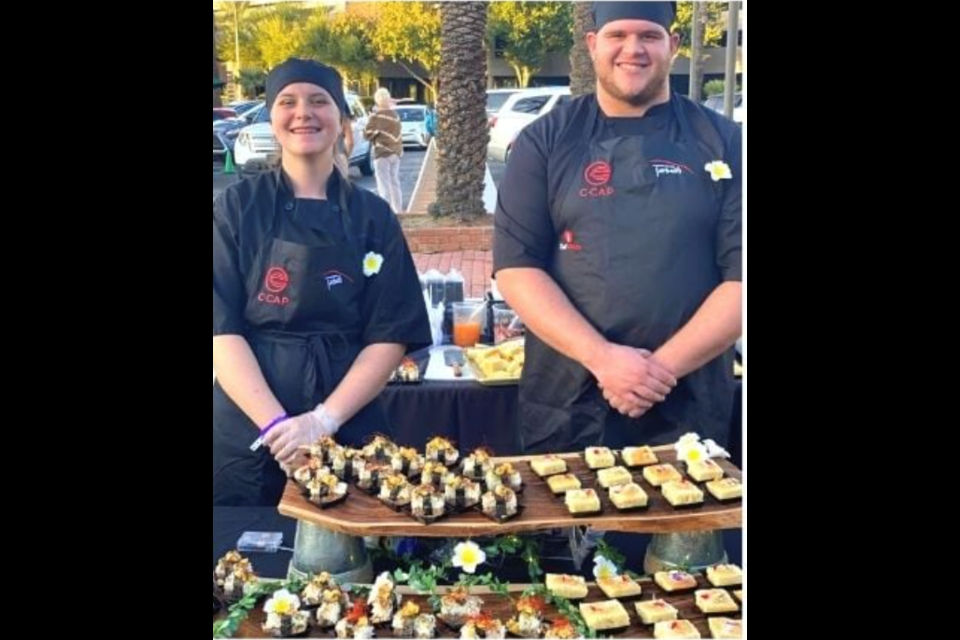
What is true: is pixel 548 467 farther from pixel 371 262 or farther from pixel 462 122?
pixel 462 122

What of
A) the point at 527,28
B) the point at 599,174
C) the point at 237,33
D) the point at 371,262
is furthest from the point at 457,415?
the point at 237,33

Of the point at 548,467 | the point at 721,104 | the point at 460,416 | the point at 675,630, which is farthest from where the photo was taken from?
the point at 460,416

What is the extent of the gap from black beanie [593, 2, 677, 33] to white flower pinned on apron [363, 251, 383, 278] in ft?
3.11

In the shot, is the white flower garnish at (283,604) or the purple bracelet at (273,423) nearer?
the white flower garnish at (283,604)

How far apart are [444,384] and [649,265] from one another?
2.40ft

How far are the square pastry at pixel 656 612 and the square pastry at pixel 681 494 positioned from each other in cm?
29

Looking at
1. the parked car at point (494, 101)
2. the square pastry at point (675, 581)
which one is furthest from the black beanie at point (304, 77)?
the square pastry at point (675, 581)

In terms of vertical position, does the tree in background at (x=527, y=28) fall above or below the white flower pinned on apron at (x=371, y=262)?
→ above

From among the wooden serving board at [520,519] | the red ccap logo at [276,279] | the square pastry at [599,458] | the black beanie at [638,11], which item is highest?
the black beanie at [638,11]

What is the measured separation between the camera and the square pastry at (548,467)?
9.14 ft

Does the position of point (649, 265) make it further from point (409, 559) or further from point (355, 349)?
point (409, 559)

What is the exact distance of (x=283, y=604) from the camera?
2.60m

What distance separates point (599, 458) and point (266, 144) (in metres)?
1.37

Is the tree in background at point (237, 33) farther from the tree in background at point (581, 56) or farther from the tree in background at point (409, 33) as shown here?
the tree in background at point (581, 56)
